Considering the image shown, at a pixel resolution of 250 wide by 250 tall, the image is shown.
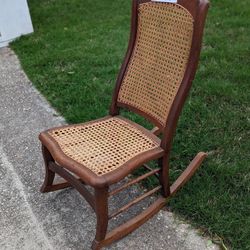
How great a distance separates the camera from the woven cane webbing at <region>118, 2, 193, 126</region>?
223 centimetres

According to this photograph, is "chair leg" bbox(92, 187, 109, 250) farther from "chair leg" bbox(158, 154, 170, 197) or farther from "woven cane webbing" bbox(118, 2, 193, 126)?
"woven cane webbing" bbox(118, 2, 193, 126)

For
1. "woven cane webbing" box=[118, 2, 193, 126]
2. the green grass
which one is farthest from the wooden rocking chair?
the green grass

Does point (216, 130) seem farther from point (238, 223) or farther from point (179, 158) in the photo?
point (238, 223)

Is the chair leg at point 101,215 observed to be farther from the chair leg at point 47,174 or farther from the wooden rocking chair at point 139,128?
the chair leg at point 47,174

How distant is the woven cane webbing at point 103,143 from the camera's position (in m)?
2.14

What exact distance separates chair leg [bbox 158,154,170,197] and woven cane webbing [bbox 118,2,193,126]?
0.75ft

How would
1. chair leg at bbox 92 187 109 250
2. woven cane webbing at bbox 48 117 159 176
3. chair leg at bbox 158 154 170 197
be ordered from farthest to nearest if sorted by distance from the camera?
chair leg at bbox 158 154 170 197 < woven cane webbing at bbox 48 117 159 176 < chair leg at bbox 92 187 109 250

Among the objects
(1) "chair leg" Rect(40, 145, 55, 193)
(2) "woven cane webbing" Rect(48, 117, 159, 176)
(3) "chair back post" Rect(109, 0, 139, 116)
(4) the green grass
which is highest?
(3) "chair back post" Rect(109, 0, 139, 116)

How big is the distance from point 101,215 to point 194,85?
1.96 m

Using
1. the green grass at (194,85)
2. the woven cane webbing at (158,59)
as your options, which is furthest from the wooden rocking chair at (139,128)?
the green grass at (194,85)

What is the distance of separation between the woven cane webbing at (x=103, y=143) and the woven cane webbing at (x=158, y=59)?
0.17m

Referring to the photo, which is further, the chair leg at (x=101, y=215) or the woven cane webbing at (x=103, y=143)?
the woven cane webbing at (x=103, y=143)

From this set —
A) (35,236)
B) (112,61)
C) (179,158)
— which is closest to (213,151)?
(179,158)

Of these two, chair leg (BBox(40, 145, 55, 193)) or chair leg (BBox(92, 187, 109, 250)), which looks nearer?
chair leg (BBox(92, 187, 109, 250))
